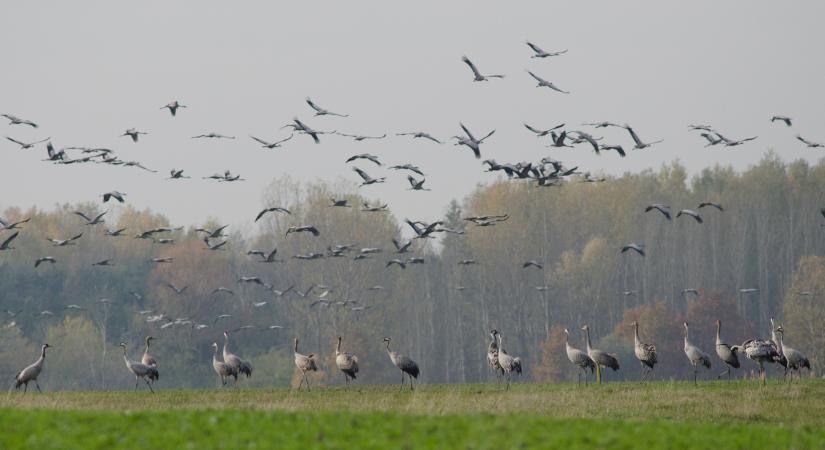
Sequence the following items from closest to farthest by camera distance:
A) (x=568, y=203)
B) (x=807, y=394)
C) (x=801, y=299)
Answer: (x=807, y=394), (x=801, y=299), (x=568, y=203)

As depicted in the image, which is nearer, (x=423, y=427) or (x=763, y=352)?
(x=423, y=427)

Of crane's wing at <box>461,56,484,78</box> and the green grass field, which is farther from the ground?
crane's wing at <box>461,56,484,78</box>

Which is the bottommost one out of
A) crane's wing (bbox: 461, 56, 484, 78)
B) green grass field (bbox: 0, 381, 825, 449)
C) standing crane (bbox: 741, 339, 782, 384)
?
green grass field (bbox: 0, 381, 825, 449)

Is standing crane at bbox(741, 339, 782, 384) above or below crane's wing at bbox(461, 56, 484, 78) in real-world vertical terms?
below

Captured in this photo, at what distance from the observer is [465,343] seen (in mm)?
95625

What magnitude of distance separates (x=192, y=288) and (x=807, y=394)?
61.4m

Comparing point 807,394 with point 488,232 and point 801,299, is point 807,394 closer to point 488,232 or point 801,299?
point 801,299

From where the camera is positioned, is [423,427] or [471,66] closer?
[423,427]

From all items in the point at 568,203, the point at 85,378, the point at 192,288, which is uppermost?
the point at 568,203

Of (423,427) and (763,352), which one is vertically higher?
(763,352)

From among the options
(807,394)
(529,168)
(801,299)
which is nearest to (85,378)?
(801,299)

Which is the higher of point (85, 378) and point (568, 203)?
point (568, 203)

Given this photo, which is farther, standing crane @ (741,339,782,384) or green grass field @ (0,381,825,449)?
standing crane @ (741,339,782,384)

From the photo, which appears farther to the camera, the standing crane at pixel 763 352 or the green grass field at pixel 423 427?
the standing crane at pixel 763 352
